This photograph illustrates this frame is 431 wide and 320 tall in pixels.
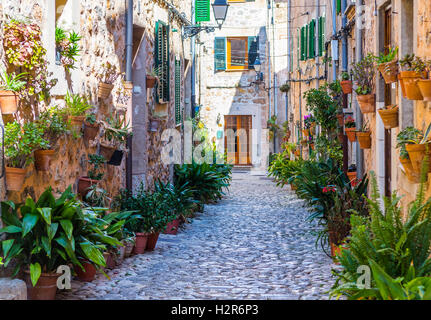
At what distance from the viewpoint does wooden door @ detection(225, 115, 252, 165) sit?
24547 millimetres

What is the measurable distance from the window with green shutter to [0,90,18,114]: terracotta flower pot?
5.74m

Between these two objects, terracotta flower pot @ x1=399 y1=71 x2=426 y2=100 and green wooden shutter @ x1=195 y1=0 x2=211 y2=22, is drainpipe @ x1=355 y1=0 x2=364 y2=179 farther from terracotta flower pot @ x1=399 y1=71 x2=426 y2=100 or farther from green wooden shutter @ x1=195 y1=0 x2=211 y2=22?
green wooden shutter @ x1=195 y1=0 x2=211 y2=22

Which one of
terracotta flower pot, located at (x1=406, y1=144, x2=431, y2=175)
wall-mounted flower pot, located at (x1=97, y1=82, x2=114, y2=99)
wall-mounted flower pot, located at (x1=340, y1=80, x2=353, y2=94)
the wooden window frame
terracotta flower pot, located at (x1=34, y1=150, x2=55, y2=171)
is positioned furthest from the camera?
the wooden window frame

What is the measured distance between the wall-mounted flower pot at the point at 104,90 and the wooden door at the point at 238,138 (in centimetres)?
1696

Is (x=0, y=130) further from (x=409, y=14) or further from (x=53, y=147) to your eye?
(x=409, y=14)

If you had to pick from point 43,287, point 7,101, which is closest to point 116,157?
point 43,287

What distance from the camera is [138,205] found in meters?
8.03

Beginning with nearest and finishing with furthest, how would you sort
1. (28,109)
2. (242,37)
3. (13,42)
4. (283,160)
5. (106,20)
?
(13,42), (28,109), (106,20), (283,160), (242,37)

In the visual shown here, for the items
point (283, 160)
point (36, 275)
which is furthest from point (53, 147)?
point (283, 160)

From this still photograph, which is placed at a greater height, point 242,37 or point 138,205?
point 242,37

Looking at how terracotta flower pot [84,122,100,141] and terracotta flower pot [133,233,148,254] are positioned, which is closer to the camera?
terracotta flower pot [84,122,100,141]

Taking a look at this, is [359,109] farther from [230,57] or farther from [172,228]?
[230,57]

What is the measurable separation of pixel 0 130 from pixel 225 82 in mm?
19436

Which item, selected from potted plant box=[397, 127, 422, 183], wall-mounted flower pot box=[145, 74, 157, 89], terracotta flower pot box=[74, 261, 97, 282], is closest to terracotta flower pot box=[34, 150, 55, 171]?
terracotta flower pot box=[74, 261, 97, 282]
